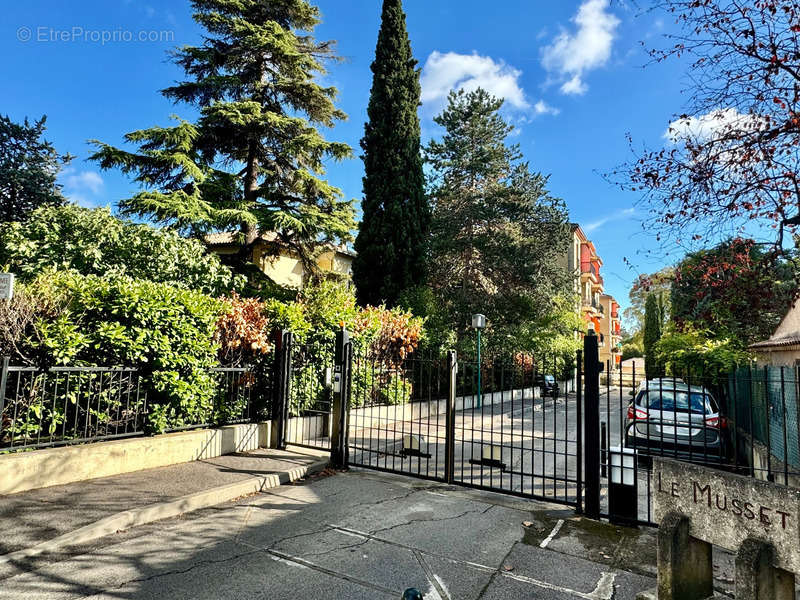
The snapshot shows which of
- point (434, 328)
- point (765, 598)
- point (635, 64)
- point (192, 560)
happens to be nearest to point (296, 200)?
point (434, 328)

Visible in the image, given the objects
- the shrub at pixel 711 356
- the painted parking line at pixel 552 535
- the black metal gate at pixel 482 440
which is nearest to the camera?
the painted parking line at pixel 552 535

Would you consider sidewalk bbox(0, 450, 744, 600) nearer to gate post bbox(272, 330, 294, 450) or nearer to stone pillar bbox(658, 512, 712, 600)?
stone pillar bbox(658, 512, 712, 600)

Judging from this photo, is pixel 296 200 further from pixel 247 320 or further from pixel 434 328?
pixel 247 320

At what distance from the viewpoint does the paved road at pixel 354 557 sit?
3.40 m

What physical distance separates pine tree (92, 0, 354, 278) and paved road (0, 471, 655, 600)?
36.6 feet

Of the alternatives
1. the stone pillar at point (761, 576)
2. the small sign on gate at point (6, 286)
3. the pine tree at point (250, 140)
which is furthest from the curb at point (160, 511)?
the pine tree at point (250, 140)

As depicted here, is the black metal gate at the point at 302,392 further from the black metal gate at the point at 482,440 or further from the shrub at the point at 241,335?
the black metal gate at the point at 482,440

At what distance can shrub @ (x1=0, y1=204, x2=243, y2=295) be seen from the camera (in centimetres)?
1039

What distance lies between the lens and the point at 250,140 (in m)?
15.9

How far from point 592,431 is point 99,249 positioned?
11609mm

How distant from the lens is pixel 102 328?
20.1ft

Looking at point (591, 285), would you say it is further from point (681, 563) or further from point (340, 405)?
point (681, 563)

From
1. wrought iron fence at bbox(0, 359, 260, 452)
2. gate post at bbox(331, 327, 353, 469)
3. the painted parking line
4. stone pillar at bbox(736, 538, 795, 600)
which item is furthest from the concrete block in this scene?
wrought iron fence at bbox(0, 359, 260, 452)

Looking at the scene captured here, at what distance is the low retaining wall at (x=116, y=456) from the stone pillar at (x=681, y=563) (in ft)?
20.6
